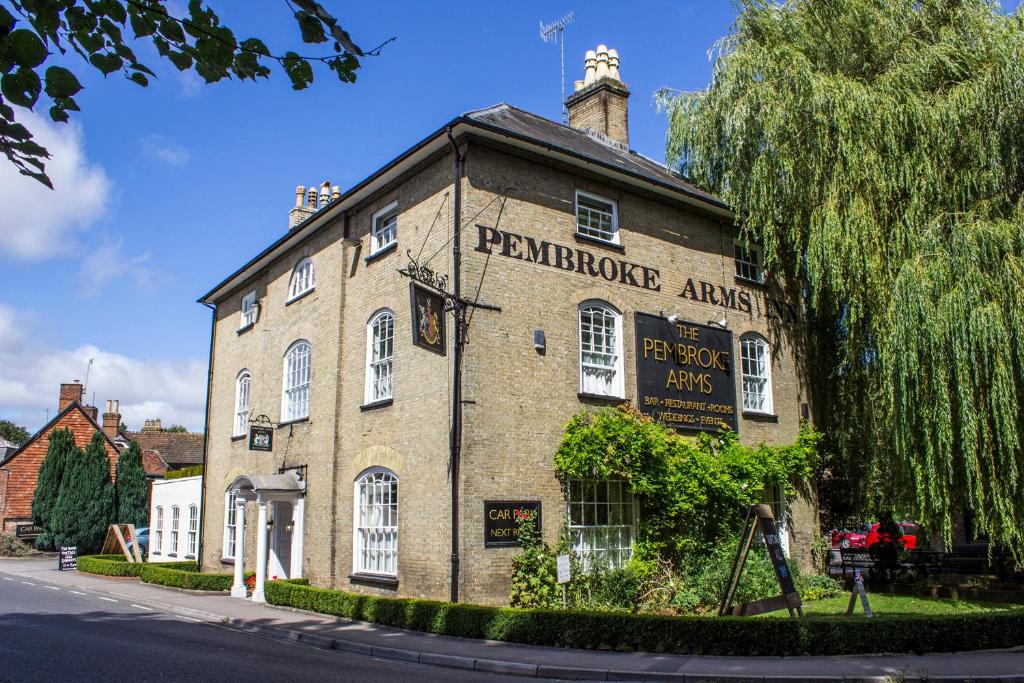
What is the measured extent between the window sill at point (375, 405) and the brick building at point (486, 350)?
0.06 metres

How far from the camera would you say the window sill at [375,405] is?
15.4 meters

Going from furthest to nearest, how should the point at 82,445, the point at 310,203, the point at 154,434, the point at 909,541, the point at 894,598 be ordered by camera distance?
the point at 154,434
the point at 82,445
the point at 909,541
the point at 310,203
the point at 894,598

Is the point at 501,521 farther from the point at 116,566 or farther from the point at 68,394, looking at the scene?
the point at 68,394

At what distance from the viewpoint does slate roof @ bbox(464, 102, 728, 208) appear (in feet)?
52.2

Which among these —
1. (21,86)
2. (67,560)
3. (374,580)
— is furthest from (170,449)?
(21,86)

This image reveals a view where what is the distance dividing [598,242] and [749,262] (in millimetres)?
5268

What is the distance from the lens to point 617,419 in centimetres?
1462

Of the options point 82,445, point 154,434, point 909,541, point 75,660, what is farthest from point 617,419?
point 154,434

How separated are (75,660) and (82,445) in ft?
111

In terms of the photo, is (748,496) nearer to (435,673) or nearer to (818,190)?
(818,190)

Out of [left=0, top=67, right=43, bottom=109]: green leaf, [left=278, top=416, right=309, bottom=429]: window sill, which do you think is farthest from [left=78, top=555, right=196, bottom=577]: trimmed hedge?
[left=0, top=67, right=43, bottom=109]: green leaf

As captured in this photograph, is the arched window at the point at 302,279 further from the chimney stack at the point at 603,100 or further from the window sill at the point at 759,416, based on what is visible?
the window sill at the point at 759,416

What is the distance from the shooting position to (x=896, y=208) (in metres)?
15.8


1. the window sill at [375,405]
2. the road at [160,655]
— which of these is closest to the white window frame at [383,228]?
A: the window sill at [375,405]
